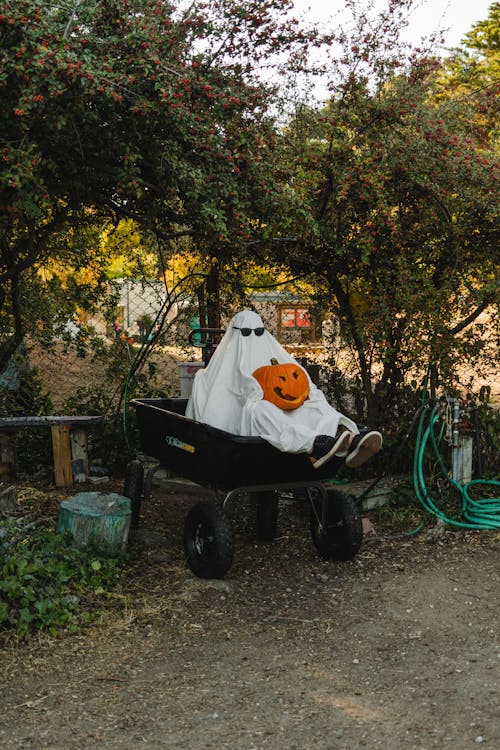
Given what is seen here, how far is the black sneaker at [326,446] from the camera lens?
439cm

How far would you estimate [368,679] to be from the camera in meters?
3.45

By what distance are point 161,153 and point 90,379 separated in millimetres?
4076

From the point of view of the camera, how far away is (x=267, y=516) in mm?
5297

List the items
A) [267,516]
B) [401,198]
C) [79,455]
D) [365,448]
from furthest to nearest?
[79,455]
[401,198]
[267,516]
[365,448]

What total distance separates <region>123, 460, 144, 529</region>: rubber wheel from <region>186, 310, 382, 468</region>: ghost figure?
0.63 m

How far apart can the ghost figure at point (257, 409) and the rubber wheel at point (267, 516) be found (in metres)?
0.71

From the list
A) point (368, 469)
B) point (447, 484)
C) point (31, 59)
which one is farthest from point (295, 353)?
point (31, 59)

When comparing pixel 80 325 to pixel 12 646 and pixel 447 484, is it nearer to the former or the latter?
pixel 447 484

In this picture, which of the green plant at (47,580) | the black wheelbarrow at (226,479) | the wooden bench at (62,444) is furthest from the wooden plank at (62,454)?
the green plant at (47,580)

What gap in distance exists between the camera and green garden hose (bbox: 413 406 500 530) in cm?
549

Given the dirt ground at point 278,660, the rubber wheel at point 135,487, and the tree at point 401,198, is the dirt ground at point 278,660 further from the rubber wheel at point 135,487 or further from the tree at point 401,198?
the tree at point 401,198

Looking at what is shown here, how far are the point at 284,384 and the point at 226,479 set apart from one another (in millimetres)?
665

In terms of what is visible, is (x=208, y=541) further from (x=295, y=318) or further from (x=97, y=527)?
(x=295, y=318)

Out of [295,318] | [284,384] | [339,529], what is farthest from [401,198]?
[339,529]
